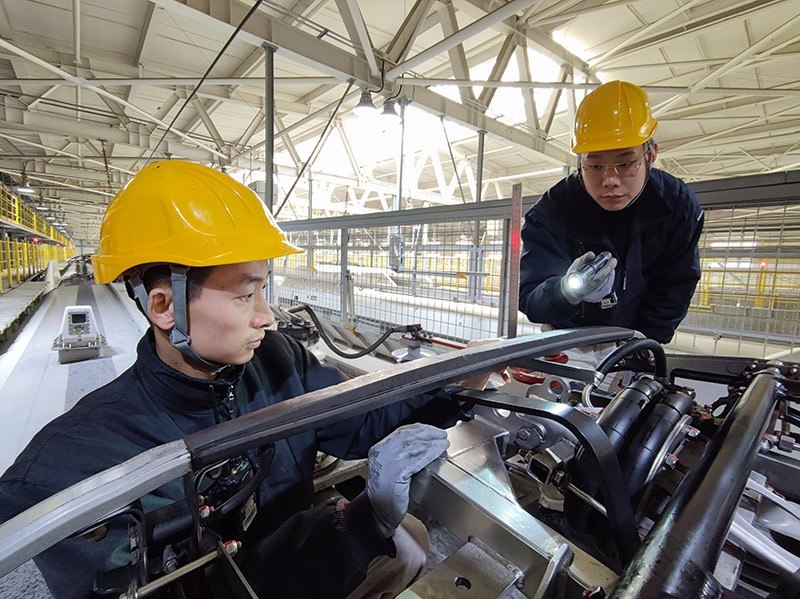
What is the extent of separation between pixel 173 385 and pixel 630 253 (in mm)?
1841

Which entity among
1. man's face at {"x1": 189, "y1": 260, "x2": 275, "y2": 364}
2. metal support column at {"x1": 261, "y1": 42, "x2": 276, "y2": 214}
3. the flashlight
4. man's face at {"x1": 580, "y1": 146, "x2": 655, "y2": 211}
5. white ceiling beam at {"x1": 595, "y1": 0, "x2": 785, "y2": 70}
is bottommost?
man's face at {"x1": 189, "y1": 260, "x2": 275, "y2": 364}

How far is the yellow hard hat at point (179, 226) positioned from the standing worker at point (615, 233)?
1157 mm

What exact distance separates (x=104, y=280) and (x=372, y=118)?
7.27m

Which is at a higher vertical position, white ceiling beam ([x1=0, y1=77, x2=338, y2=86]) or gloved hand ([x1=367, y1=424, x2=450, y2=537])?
white ceiling beam ([x1=0, y1=77, x2=338, y2=86])

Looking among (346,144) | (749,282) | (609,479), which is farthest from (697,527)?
(346,144)

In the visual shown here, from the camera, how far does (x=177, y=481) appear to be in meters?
0.97

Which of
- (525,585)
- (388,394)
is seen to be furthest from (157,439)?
(525,585)

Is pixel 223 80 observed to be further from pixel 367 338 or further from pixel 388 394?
pixel 388 394

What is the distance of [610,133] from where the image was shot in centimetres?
156

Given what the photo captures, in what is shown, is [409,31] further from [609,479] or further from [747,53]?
[609,479]

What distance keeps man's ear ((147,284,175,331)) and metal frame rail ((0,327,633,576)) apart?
1.66ft

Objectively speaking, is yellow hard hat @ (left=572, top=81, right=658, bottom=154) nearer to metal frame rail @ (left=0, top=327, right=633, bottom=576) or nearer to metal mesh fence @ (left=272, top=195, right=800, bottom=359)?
metal mesh fence @ (left=272, top=195, right=800, bottom=359)

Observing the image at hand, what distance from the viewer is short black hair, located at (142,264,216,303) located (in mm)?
955

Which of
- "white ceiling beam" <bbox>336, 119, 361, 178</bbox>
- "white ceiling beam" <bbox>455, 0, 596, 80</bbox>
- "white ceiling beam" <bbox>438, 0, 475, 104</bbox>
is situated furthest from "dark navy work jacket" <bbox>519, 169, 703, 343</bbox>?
"white ceiling beam" <bbox>336, 119, 361, 178</bbox>
